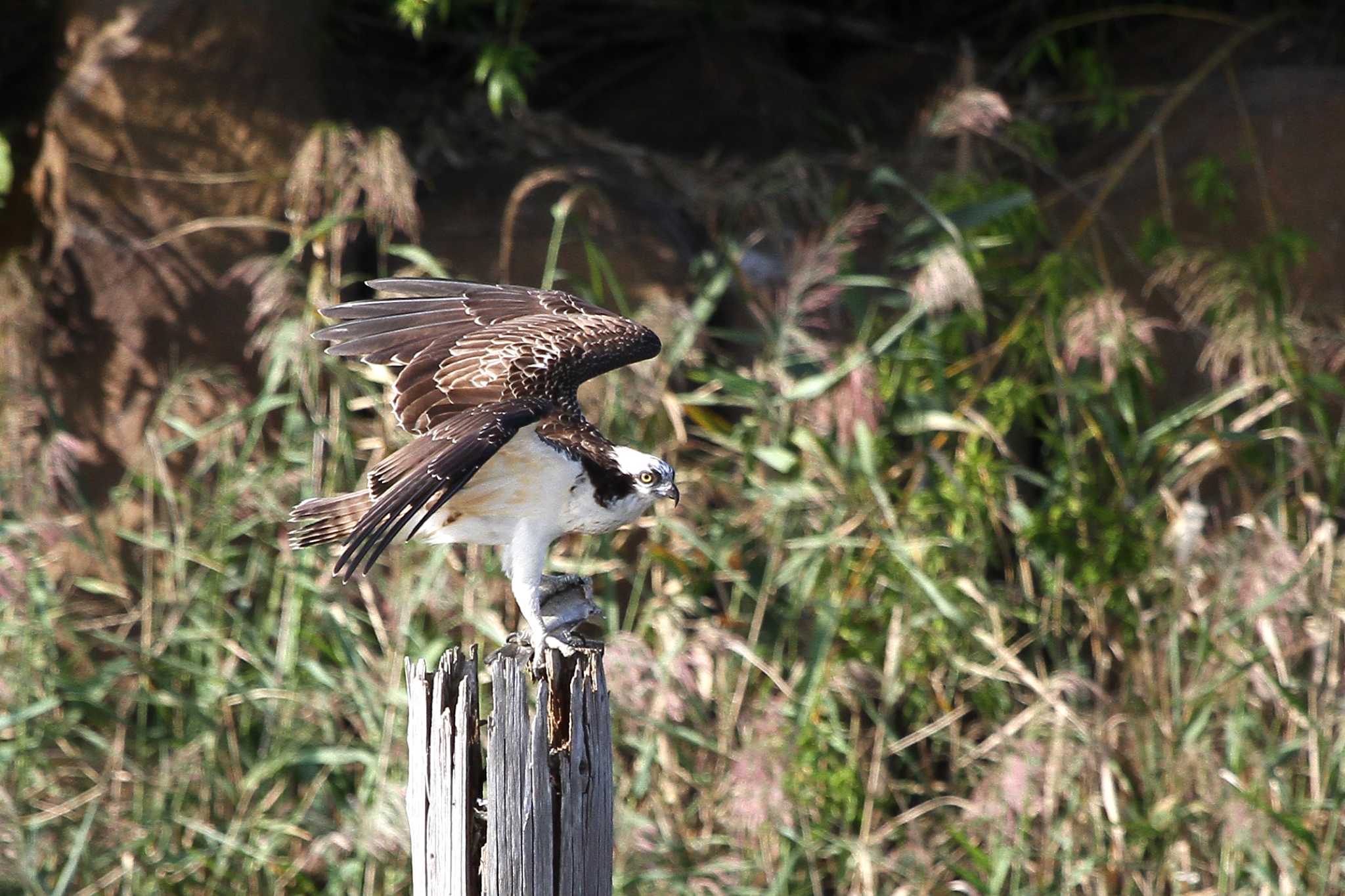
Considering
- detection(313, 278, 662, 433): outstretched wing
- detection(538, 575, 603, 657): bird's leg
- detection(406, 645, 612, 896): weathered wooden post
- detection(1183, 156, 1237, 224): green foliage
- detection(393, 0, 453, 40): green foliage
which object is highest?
detection(393, 0, 453, 40): green foliage

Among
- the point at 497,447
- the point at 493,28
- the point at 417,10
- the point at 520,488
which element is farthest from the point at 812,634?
the point at 493,28

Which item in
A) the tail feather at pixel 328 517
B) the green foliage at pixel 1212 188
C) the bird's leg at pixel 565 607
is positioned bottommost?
the bird's leg at pixel 565 607

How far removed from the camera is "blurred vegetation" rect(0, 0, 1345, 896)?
3.86m

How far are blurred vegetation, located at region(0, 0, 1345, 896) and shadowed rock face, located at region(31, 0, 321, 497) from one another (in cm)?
32

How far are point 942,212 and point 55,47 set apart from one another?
3213 mm

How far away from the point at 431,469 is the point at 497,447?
117mm

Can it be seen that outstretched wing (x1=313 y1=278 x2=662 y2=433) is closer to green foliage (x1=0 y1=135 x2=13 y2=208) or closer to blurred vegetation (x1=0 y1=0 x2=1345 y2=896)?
blurred vegetation (x1=0 y1=0 x2=1345 y2=896)

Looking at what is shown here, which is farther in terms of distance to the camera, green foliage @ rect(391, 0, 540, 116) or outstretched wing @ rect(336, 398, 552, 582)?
green foliage @ rect(391, 0, 540, 116)

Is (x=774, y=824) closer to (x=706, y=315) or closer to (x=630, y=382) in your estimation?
(x=630, y=382)

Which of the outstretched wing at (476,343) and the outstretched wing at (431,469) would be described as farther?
the outstretched wing at (476,343)

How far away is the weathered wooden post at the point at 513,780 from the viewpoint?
234cm

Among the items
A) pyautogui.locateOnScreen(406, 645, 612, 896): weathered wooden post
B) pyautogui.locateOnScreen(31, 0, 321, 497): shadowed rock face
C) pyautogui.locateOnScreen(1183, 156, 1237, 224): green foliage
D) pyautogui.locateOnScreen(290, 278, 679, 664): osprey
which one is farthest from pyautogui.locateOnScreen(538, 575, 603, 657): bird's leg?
pyautogui.locateOnScreen(1183, 156, 1237, 224): green foliage

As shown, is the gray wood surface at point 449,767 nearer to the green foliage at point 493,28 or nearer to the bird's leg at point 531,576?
the bird's leg at point 531,576

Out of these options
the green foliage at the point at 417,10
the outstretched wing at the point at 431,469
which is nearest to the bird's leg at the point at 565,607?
the outstretched wing at the point at 431,469
